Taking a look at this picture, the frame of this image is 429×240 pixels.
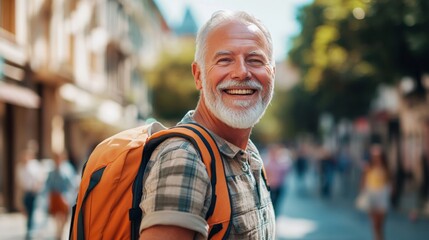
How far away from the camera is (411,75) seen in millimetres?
18344

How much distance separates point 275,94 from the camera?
30.6 m

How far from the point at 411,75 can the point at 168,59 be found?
30.0m

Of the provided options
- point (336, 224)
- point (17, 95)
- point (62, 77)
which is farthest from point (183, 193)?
point (62, 77)

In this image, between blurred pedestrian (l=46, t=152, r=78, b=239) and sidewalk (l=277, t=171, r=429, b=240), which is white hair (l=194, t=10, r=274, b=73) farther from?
sidewalk (l=277, t=171, r=429, b=240)

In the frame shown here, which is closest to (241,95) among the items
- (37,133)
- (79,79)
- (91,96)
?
(37,133)

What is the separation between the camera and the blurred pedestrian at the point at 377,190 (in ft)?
38.3

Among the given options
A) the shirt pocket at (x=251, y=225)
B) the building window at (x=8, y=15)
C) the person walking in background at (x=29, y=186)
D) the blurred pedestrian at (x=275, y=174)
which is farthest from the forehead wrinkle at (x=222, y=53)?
the building window at (x=8, y=15)

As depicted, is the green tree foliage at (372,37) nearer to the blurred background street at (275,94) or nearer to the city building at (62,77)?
the blurred background street at (275,94)

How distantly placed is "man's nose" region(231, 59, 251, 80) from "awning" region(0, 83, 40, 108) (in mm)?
15132

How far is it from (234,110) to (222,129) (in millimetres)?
94

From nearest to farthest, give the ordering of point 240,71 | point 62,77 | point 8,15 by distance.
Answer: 1. point 240,71
2. point 8,15
3. point 62,77

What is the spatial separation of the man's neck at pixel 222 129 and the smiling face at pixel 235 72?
0.04 meters

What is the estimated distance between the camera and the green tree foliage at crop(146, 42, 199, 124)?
153 ft

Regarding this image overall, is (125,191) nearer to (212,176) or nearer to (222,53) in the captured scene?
(212,176)
